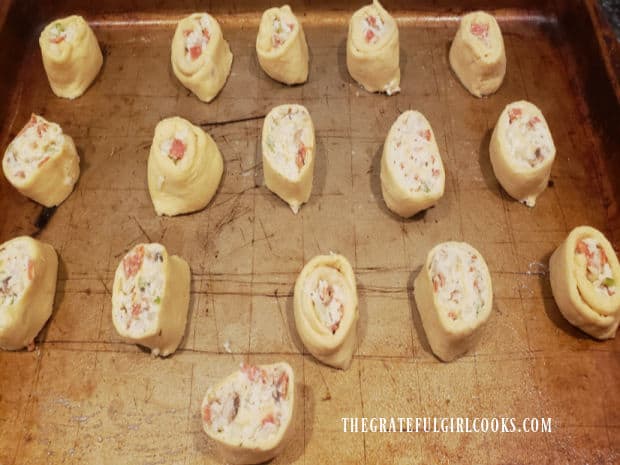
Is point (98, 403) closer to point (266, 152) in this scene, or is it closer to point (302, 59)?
point (266, 152)

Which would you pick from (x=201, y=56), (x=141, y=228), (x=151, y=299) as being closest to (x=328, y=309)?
(x=151, y=299)

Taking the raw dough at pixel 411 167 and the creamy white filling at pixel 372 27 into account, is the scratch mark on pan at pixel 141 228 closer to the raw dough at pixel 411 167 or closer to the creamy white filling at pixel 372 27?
the raw dough at pixel 411 167

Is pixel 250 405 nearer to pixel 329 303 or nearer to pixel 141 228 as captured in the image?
pixel 329 303

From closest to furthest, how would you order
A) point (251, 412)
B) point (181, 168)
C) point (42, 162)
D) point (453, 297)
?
point (251, 412) → point (453, 297) → point (181, 168) → point (42, 162)

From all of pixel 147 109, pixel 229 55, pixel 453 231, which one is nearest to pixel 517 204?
pixel 453 231

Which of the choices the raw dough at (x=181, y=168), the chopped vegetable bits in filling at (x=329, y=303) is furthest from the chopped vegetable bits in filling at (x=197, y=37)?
the chopped vegetable bits in filling at (x=329, y=303)
